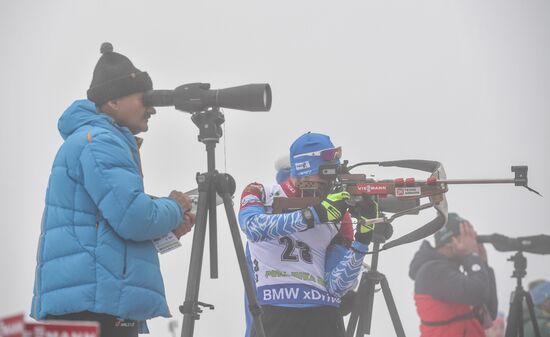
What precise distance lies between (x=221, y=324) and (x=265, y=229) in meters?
2.75

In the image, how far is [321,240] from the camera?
10.0 ft

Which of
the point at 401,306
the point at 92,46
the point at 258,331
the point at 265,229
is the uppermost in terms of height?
the point at 92,46

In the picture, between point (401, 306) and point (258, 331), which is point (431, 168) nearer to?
point (258, 331)

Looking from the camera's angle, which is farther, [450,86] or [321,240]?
[450,86]

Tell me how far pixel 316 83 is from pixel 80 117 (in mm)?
4448

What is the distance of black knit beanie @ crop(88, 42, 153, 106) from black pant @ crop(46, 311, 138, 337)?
613 mm

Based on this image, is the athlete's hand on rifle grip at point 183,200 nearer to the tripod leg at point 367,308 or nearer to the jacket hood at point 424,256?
the tripod leg at point 367,308

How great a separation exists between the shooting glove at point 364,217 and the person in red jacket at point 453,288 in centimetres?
162

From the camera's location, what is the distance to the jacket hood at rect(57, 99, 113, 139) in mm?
2416

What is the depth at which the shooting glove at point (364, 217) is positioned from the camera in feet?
9.64

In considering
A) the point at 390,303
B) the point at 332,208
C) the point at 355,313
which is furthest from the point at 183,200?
the point at 390,303

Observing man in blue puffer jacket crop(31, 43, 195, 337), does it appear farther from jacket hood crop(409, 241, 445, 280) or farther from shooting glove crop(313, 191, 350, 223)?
jacket hood crop(409, 241, 445, 280)

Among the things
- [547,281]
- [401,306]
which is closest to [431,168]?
[547,281]

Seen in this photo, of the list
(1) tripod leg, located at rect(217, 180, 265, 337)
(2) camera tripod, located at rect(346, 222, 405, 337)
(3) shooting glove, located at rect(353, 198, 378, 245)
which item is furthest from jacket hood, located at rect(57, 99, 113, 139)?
(2) camera tripod, located at rect(346, 222, 405, 337)
